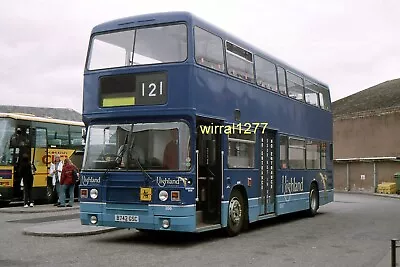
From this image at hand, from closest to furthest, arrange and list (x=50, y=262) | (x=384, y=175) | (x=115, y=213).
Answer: (x=50, y=262), (x=115, y=213), (x=384, y=175)

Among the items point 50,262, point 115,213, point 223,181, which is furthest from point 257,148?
point 50,262

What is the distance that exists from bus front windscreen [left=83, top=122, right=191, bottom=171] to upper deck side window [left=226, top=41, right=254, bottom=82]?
2.53 meters

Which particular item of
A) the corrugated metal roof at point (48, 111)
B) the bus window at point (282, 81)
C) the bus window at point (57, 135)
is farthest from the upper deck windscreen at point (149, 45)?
the corrugated metal roof at point (48, 111)

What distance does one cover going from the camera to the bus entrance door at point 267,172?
14.0 m

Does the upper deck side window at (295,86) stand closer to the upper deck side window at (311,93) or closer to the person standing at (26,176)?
the upper deck side window at (311,93)

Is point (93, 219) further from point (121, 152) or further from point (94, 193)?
point (121, 152)

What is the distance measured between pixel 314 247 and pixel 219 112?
133 inches

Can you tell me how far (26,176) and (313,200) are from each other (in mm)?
9733

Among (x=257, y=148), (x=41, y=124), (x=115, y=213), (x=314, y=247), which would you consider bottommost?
(x=314, y=247)

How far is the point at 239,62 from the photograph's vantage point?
42.4 ft

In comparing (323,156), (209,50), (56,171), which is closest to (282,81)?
(209,50)

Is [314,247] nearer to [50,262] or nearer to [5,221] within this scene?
[50,262]

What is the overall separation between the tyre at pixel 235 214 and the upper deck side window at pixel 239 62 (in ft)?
8.92

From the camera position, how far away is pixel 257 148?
45.0ft
